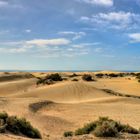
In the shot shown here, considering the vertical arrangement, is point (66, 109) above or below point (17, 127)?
below

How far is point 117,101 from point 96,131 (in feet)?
59.2

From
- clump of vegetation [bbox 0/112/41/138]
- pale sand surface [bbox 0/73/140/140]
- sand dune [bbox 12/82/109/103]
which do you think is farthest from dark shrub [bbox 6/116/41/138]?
sand dune [bbox 12/82/109/103]

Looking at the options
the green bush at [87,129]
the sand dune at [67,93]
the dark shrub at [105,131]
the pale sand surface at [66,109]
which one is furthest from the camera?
the sand dune at [67,93]

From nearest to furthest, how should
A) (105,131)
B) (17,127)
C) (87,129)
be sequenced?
(105,131) → (17,127) → (87,129)

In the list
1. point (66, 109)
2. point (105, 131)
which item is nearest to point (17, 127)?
point (105, 131)

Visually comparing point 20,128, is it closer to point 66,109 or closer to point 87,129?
point 87,129

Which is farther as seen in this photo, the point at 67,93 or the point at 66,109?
the point at 67,93

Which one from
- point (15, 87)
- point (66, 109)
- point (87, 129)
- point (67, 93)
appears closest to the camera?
point (87, 129)

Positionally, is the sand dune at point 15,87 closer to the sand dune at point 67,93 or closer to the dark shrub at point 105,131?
the sand dune at point 67,93

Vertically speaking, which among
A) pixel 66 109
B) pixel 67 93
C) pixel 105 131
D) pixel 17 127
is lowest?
pixel 66 109

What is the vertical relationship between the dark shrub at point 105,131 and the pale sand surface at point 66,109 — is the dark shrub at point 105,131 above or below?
above

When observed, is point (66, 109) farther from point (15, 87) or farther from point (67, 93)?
point (15, 87)

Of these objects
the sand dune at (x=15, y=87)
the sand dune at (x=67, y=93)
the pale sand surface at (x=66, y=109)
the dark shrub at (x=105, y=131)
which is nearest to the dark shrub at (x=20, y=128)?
the pale sand surface at (x=66, y=109)

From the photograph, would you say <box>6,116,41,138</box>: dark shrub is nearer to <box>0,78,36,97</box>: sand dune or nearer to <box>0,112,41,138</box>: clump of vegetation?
<box>0,112,41,138</box>: clump of vegetation
